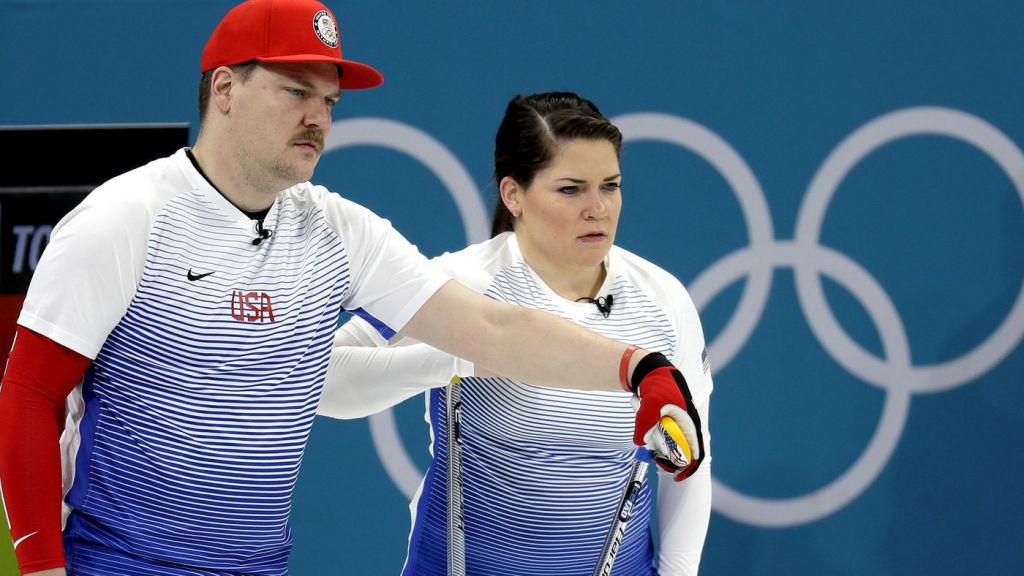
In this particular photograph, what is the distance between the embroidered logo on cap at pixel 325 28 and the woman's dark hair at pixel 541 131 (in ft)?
2.75

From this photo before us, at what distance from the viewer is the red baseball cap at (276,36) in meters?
2.26

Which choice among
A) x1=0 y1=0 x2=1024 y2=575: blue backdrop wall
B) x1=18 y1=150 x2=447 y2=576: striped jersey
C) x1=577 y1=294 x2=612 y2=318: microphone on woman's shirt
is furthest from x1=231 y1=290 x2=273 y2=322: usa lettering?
x1=0 y1=0 x2=1024 y2=575: blue backdrop wall

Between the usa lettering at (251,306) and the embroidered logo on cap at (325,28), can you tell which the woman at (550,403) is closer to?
the usa lettering at (251,306)

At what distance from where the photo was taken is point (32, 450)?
193 centimetres

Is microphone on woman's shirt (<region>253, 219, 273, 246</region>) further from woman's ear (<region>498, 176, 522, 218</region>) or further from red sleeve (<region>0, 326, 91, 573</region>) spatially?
woman's ear (<region>498, 176, 522, 218</region>)

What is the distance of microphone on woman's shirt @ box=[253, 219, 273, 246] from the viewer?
2266 millimetres

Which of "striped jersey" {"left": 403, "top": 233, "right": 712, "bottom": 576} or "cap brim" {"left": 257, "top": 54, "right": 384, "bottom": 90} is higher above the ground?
"cap brim" {"left": 257, "top": 54, "right": 384, "bottom": 90}

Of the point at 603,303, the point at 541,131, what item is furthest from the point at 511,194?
the point at 603,303

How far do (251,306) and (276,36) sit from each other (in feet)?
1.80

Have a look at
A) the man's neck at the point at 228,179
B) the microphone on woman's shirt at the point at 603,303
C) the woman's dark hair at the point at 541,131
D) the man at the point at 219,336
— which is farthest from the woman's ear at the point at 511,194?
the man's neck at the point at 228,179

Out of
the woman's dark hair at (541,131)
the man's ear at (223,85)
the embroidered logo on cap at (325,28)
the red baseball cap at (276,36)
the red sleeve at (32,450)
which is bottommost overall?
the red sleeve at (32,450)

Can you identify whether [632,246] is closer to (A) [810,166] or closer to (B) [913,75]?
(A) [810,166]

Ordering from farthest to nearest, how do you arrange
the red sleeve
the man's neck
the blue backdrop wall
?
1. the blue backdrop wall
2. the man's neck
3. the red sleeve

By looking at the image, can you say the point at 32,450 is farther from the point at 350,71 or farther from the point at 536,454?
the point at 536,454
